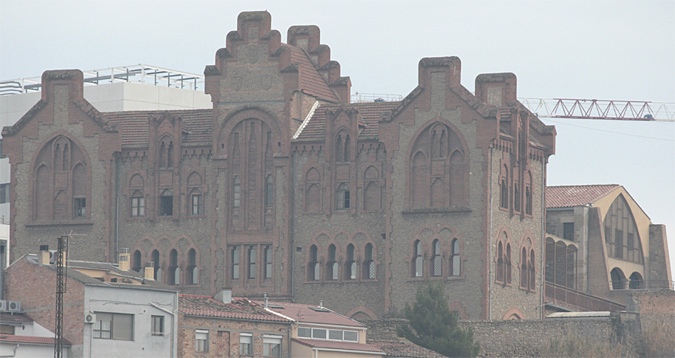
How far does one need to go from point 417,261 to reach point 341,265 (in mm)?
4508

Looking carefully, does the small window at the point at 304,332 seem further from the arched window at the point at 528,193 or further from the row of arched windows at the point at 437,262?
the arched window at the point at 528,193

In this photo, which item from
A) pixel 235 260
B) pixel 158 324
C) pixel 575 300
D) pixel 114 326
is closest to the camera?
pixel 114 326

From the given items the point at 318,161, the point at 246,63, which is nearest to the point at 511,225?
the point at 318,161

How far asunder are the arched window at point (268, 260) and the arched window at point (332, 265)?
11.5 ft

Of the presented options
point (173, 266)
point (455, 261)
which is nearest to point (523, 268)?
point (455, 261)

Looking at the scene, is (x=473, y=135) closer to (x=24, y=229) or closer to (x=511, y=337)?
(x=511, y=337)

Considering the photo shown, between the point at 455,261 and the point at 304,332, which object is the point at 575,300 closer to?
the point at 455,261

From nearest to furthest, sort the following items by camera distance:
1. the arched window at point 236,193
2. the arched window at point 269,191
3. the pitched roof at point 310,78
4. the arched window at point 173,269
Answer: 1. the arched window at point 269,191
2. the arched window at point 236,193
3. the arched window at point 173,269
4. the pitched roof at point 310,78

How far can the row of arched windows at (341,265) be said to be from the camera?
102 meters

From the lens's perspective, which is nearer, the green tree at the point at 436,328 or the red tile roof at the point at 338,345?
the red tile roof at the point at 338,345

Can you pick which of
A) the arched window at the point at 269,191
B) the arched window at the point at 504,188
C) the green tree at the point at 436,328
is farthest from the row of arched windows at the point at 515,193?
the arched window at the point at 269,191

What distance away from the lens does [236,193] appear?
105 metres

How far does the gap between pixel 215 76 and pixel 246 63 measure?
Result: 6.80ft

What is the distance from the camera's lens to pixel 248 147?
4129 inches
